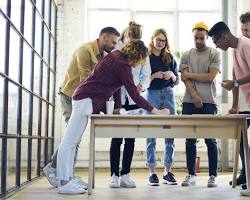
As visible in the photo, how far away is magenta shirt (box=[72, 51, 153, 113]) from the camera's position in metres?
2.87

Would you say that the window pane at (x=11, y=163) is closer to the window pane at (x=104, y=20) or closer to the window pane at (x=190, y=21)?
the window pane at (x=104, y=20)

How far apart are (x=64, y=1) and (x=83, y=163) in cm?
200

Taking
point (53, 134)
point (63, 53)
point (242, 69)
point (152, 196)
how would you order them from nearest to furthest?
point (152, 196) < point (242, 69) < point (53, 134) < point (63, 53)

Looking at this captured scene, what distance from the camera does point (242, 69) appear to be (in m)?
3.05

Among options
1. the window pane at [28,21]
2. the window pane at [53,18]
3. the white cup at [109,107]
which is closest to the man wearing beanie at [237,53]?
the white cup at [109,107]

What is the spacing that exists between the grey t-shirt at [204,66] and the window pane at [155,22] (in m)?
2.42

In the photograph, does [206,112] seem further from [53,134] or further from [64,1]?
[64,1]

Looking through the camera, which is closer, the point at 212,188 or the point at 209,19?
the point at 212,188

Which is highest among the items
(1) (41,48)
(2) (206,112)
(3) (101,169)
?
(1) (41,48)

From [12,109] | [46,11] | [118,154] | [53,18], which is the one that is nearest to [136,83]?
[118,154]

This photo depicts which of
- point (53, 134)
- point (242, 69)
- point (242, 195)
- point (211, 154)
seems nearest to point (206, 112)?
point (211, 154)

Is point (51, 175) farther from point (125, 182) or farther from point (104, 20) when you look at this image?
point (104, 20)

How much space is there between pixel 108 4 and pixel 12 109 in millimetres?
3069

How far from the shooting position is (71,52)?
5.69 m
